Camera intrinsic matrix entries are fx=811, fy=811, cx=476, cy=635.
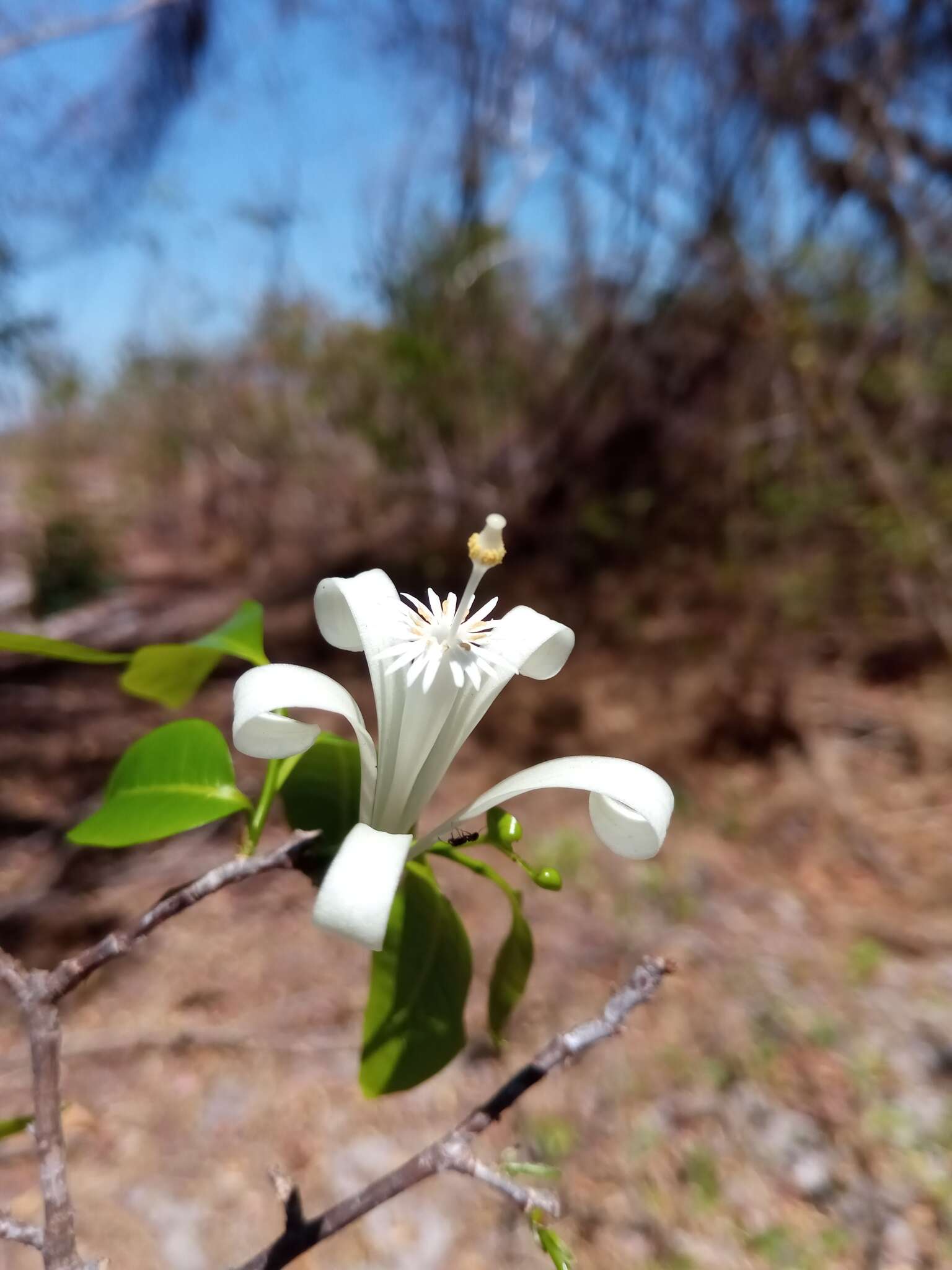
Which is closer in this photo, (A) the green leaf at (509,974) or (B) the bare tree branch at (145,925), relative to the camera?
(B) the bare tree branch at (145,925)

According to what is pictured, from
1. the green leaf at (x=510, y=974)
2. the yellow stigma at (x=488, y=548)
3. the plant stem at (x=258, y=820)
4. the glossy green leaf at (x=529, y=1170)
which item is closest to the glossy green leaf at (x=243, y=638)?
the plant stem at (x=258, y=820)

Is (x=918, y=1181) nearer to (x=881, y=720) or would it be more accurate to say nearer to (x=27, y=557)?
(x=881, y=720)

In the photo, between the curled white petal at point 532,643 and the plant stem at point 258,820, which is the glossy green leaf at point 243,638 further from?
the curled white petal at point 532,643

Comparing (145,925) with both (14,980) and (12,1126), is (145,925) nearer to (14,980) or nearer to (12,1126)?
(14,980)

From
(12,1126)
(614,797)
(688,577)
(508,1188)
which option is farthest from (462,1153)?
(688,577)

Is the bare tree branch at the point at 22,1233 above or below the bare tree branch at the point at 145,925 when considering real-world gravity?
below

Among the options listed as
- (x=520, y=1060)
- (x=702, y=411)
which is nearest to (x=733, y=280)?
(x=702, y=411)

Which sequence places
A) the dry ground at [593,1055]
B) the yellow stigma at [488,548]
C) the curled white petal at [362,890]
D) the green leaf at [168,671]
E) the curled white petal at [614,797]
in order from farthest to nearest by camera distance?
the dry ground at [593,1055] → the green leaf at [168,671] → the yellow stigma at [488,548] → the curled white petal at [614,797] → the curled white petal at [362,890]

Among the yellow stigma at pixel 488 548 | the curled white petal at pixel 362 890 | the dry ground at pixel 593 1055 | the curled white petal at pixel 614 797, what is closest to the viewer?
the curled white petal at pixel 362 890
